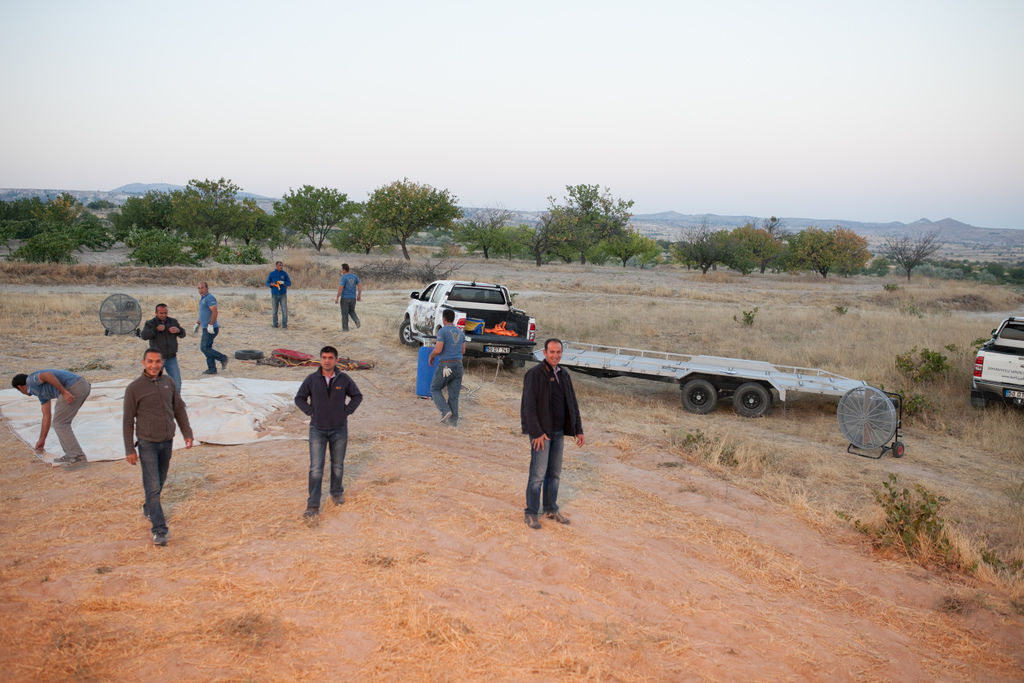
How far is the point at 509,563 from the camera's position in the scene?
5.45 m

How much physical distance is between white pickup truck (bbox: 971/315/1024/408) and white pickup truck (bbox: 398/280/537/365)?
27.2 feet

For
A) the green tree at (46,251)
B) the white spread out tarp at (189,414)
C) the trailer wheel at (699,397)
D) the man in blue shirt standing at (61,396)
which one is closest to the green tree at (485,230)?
the green tree at (46,251)

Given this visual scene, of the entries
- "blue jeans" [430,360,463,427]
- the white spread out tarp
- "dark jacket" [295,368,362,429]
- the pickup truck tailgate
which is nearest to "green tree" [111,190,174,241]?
the white spread out tarp

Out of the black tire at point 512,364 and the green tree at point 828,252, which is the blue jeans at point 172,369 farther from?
the green tree at point 828,252

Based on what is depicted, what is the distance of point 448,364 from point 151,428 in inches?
166

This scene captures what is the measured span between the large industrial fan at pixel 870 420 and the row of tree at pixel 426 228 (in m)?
38.9

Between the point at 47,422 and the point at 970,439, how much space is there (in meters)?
12.9

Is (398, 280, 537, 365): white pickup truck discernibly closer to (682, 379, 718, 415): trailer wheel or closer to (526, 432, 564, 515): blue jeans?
(682, 379, 718, 415): trailer wheel

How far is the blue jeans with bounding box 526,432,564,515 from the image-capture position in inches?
237

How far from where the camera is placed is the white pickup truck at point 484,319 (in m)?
13.8

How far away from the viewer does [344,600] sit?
479 centimetres

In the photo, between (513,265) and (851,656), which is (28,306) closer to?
(851,656)

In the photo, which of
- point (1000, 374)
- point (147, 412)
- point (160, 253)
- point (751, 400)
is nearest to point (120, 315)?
point (147, 412)

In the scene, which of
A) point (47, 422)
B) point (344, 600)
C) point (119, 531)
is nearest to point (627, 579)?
point (344, 600)
